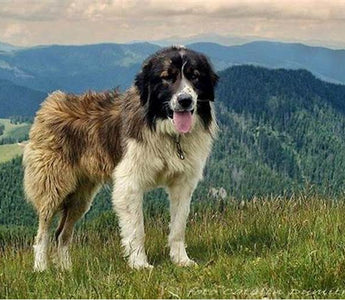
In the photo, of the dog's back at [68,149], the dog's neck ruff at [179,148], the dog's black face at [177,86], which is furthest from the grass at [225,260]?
the dog's black face at [177,86]

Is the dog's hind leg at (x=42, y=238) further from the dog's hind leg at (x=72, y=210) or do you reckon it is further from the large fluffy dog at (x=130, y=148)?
the dog's hind leg at (x=72, y=210)

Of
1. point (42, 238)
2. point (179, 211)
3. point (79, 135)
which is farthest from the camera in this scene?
point (42, 238)

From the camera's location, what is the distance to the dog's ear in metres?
8.03

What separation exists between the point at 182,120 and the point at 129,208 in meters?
1.42

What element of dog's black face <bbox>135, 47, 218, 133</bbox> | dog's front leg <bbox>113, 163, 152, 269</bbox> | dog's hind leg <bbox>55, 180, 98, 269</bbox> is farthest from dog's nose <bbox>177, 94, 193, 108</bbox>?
dog's hind leg <bbox>55, 180, 98, 269</bbox>

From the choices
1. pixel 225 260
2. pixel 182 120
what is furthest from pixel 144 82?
pixel 225 260

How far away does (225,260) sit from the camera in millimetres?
6578

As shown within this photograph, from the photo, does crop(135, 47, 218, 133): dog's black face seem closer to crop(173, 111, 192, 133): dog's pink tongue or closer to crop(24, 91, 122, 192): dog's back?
crop(173, 111, 192, 133): dog's pink tongue

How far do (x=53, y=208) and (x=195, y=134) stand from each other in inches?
98.4

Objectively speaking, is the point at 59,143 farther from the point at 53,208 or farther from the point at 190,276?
the point at 190,276

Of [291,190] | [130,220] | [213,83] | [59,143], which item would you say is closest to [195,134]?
[213,83]

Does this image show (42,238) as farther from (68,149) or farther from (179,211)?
(179,211)

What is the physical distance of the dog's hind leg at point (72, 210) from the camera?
953cm

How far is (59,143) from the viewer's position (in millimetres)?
9000
